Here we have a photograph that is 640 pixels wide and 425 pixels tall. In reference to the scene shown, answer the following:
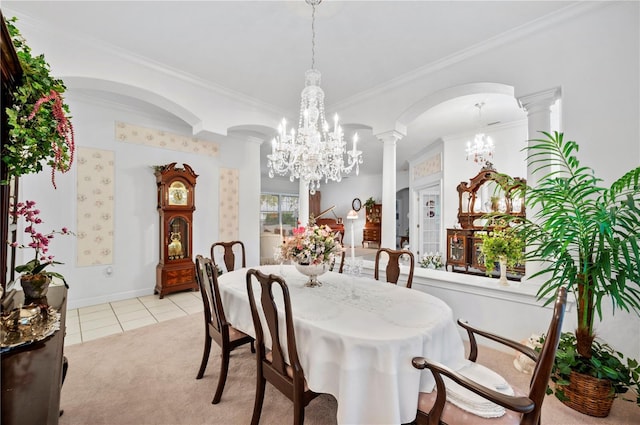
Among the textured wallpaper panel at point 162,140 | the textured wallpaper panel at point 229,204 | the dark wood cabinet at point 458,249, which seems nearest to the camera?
the textured wallpaper panel at point 162,140

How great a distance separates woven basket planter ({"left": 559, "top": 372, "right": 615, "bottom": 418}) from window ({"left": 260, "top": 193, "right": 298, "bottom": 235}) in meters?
7.78

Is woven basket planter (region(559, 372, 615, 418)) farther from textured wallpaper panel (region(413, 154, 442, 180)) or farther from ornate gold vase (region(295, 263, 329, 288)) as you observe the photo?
textured wallpaper panel (region(413, 154, 442, 180))

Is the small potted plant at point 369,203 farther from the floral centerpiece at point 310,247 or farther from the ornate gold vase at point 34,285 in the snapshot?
the ornate gold vase at point 34,285

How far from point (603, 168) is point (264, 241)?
634 cm

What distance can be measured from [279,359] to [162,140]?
420cm

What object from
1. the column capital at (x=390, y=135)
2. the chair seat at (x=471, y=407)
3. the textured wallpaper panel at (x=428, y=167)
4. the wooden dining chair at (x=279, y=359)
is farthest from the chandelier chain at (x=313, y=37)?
the textured wallpaper panel at (x=428, y=167)

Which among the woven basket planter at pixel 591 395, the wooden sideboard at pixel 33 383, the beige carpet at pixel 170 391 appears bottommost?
the beige carpet at pixel 170 391

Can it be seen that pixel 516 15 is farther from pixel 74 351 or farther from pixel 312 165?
pixel 74 351

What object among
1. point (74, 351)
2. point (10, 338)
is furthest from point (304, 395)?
point (74, 351)

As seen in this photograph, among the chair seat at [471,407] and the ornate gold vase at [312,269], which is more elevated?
the ornate gold vase at [312,269]

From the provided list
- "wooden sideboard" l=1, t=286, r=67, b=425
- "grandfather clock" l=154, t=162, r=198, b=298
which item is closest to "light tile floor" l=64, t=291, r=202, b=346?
"grandfather clock" l=154, t=162, r=198, b=298

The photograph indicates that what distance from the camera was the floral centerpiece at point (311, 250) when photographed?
2.08 metres

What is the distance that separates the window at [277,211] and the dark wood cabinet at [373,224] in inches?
102

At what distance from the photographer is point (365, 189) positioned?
9977 mm
